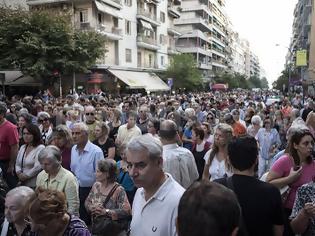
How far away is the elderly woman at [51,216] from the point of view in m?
2.82

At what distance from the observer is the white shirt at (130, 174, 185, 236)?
2.90 m

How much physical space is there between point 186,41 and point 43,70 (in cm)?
4994

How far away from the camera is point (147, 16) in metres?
46.8

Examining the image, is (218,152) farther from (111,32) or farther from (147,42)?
(147,42)

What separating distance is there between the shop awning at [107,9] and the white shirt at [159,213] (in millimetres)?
34453

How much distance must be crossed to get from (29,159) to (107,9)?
33.4 m

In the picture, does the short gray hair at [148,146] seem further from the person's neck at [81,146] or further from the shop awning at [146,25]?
the shop awning at [146,25]

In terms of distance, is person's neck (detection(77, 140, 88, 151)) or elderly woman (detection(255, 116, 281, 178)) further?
elderly woman (detection(255, 116, 281, 178))

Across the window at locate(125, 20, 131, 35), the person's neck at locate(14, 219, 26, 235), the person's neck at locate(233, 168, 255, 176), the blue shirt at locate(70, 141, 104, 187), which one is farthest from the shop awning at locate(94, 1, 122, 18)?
the person's neck at locate(233, 168, 255, 176)

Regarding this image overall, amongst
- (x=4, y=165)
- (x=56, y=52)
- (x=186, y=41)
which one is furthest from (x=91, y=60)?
(x=186, y=41)

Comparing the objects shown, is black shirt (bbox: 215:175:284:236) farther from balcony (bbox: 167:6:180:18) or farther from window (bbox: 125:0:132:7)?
balcony (bbox: 167:6:180:18)

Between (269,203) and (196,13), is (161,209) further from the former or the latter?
(196,13)

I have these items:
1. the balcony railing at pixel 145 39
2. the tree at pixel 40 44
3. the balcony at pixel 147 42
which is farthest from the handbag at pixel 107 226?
the balcony railing at pixel 145 39

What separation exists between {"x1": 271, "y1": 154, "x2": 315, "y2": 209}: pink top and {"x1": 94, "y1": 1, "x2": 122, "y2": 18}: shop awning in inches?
1327
